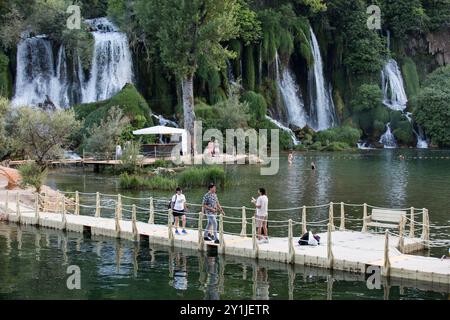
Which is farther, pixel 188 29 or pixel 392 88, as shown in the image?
pixel 392 88

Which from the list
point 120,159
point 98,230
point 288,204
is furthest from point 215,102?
point 98,230

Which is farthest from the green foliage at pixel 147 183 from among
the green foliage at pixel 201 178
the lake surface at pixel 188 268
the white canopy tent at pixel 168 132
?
the white canopy tent at pixel 168 132

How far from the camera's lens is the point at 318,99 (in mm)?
74875

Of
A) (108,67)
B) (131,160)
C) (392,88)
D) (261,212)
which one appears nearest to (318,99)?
(392,88)

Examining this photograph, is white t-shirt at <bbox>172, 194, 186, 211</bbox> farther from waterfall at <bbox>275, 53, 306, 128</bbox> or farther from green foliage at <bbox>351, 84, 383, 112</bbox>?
green foliage at <bbox>351, 84, 383, 112</bbox>

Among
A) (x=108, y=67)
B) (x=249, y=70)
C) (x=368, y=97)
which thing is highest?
(x=249, y=70)

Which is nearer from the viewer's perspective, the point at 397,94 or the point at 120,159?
the point at 120,159

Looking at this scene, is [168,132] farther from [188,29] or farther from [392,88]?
[392,88]

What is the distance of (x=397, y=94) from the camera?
258 ft

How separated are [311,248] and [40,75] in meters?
44.1

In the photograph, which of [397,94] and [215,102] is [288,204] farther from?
[397,94]

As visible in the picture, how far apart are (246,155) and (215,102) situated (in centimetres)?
1131

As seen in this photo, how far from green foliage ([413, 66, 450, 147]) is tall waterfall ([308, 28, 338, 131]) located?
873 cm

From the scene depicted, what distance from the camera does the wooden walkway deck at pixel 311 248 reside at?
18.4 metres
